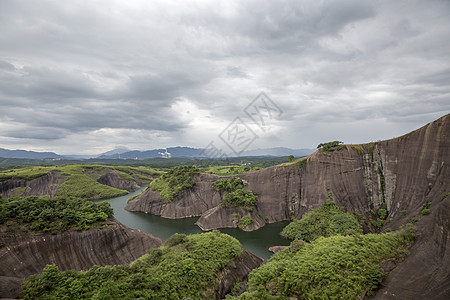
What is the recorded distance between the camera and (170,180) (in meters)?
56.2

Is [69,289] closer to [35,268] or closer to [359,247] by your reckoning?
[35,268]

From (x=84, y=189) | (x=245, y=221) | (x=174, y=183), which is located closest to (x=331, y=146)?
(x=245, y=221)

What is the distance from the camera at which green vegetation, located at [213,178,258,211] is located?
147ft

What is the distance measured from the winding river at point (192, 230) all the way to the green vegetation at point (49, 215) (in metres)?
16.0

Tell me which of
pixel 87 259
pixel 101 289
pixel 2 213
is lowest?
pixel 87 259

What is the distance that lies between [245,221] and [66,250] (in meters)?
29.3

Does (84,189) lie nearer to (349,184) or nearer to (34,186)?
(34,186)

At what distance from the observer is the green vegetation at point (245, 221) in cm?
4156

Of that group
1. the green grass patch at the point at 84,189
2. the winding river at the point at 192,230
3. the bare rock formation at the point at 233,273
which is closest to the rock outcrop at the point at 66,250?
the bare rock formation at the point at 233,273

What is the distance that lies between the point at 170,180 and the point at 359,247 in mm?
46322

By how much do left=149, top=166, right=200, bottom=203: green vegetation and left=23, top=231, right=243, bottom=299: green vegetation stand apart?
28.5 meters

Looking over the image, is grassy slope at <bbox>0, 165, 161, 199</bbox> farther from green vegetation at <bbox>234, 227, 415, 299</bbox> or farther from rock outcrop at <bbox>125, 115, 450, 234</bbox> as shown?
green vegetation at <bbox>234, 227, 415, 299</bbox>

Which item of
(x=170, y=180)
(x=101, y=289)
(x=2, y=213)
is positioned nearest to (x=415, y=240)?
(x=101, y=289)

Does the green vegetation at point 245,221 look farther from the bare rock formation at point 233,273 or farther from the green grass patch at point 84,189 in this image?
the green grass patch at point 84,189
